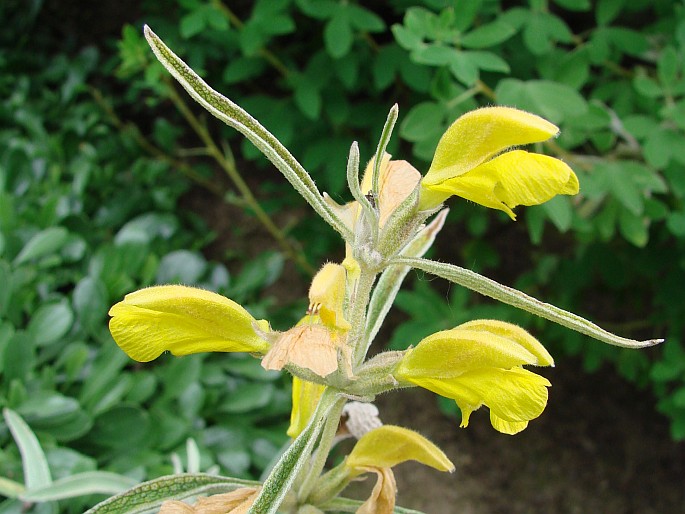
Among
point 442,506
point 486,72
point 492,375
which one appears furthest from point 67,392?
point 442,506

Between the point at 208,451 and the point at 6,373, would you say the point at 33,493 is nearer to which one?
the point at 6,373

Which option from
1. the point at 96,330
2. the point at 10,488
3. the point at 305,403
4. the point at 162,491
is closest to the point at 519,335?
the point at 305,403

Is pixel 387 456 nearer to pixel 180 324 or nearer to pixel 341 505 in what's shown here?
pixel 341 505

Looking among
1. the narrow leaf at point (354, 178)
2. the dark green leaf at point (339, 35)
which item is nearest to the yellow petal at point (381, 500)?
the narrow leaf at point (354, 178)

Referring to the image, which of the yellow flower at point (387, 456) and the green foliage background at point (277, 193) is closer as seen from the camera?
the yellow flower at point (387, 456)

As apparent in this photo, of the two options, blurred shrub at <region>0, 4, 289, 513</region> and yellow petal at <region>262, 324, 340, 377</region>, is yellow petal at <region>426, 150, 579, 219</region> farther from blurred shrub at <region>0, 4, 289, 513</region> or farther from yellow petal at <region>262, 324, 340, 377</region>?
blurred shrub at <region>0, 4, 289, 513</region>

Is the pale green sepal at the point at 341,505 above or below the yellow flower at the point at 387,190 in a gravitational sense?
below

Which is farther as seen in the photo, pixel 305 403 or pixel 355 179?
pixel 305 403

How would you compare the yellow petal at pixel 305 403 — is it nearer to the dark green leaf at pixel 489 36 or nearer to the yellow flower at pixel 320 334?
the yellow flower at pixel 320 334
